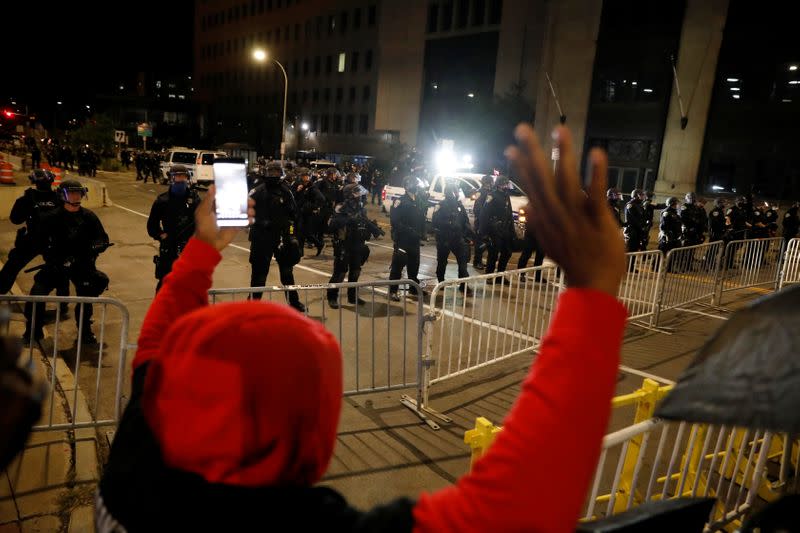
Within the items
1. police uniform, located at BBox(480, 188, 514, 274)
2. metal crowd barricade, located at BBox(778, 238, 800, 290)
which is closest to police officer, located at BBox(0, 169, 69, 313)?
police uniform, located at BBox(480, 188, 514, 274)

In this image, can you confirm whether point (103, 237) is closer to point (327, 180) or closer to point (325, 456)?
point (325, 456)

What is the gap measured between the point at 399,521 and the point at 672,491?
435 centimetres

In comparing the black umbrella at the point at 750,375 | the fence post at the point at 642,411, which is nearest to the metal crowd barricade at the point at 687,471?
the fence post at the point at 642,411

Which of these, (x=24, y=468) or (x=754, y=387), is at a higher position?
(x=754, y=387)

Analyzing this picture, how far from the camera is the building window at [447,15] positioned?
48062 millimetres

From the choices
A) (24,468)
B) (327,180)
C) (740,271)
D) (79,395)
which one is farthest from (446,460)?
(327,180)

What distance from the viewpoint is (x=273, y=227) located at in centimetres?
756

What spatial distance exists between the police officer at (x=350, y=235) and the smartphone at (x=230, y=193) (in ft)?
18.8

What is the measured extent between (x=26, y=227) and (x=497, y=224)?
7.69 meters

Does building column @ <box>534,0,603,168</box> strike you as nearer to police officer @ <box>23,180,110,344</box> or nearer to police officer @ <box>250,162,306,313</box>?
police officer @ <box>250,162,306,313</box>

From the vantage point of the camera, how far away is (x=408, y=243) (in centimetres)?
919

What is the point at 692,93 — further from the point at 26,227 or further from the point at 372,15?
the point at 372,15

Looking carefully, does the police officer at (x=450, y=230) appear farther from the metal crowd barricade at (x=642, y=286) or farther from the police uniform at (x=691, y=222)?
the police uniform at (x=691, y=222)

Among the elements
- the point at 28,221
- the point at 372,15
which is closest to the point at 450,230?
the point at 28,221
